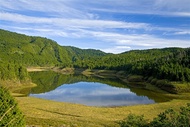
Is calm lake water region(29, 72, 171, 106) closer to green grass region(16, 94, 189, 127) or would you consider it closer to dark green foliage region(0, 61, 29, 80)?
dark green foliage region(0, 61, 29, 80)

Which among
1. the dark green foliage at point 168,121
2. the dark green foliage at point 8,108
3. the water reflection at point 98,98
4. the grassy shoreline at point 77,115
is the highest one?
the dark green foliage at point 8,108

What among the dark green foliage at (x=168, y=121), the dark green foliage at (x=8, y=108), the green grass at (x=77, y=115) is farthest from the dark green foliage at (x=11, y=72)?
the dark green foliage at (x=168, y=121)

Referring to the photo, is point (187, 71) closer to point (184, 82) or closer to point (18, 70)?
point (184, 82)

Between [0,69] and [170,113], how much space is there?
83530mm

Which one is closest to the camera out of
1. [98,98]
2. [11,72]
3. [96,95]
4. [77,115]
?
[77,115]

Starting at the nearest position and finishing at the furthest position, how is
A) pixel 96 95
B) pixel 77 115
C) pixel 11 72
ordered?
pixel 77 115, pixel 96 95, pixel 11 72

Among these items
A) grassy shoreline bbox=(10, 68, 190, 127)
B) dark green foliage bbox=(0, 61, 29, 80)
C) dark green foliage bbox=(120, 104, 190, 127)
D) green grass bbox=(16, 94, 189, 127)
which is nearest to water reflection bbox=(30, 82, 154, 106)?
grassy shoreline bbox=(10, 68, 190, 127)

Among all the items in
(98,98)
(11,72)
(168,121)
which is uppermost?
(11,72)

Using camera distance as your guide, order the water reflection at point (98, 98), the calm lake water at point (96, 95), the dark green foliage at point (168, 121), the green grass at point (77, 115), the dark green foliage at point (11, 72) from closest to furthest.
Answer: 1. the dark green foliage at point (168, 121)
2. the green grass at point (77, 115)
3. the water reflection at point (98, 98)
4. the calm lake water at point (96, 95)
5. the dark green foliage at point (11, 72)

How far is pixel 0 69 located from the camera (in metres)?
92.4

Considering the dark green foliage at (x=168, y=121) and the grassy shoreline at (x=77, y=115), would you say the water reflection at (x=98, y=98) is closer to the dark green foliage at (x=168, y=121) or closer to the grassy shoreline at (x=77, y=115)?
the grassy shoreline at (x=77, y=115)

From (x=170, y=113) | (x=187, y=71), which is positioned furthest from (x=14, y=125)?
(x=187, y=71)

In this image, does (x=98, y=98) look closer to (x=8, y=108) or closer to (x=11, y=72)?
(x=11, y=72)

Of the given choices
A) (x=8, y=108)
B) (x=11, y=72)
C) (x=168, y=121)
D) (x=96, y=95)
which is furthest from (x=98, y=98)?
(x=8, y=108)
